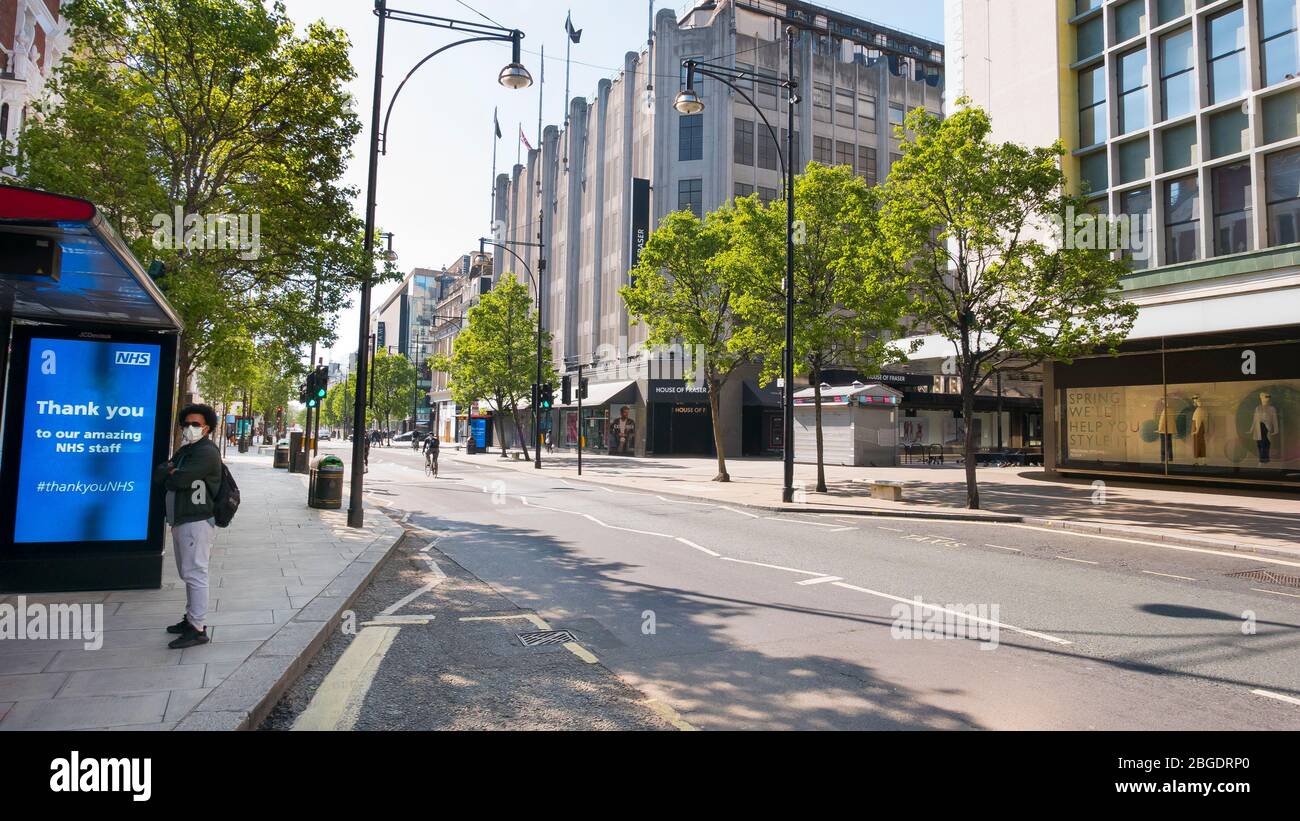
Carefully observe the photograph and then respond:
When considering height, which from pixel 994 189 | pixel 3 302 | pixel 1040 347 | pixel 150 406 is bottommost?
pixel 150 406

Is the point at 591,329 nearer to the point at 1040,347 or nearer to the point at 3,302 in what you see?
the point at 1040,347

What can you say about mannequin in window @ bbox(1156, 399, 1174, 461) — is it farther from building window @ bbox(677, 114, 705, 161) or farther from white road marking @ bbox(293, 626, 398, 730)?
building window @ bbox(677, 114, 705, 161)

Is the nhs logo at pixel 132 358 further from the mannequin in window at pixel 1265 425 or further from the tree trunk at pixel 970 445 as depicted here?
the mannequin in window at pixel 1265 425

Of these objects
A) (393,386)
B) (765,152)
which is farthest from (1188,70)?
(393,386)

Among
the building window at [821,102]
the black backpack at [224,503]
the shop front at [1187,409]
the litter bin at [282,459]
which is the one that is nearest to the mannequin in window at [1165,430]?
the shop front at [1187,409]

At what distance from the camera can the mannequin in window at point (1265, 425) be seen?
1888 centimetres

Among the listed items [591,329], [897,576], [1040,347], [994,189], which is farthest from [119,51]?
[591,329]

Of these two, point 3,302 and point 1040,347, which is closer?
point 3,302

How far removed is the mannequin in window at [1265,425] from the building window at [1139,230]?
15.7ft

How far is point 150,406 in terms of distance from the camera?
724cm

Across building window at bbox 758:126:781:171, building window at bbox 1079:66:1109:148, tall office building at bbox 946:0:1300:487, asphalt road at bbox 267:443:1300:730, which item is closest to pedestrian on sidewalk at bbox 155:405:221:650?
asphalt road at bbox 267:443:1300:730

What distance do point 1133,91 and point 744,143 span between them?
26.4m
